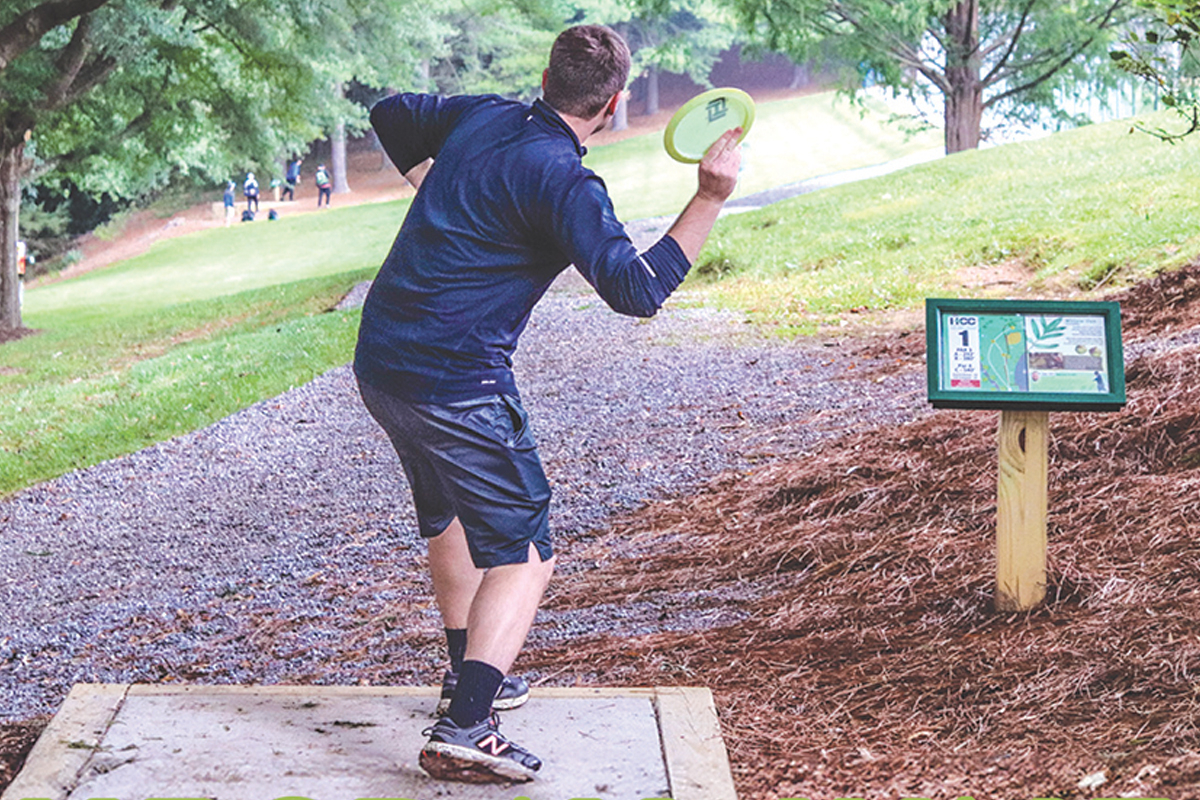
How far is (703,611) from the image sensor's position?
5223mm

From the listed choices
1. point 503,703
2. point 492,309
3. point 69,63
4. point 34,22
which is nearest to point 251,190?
point 69,63

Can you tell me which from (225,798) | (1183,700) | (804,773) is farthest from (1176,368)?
(225,798)

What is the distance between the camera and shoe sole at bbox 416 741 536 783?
11.0 ft

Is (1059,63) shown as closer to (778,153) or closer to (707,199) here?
(778,153)

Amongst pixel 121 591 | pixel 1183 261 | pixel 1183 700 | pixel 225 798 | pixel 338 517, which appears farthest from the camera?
pixel 1183 261

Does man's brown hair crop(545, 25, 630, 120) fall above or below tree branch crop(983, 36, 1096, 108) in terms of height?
below

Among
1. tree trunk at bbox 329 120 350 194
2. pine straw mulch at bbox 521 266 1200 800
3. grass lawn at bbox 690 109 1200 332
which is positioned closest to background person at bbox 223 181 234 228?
tree trunk at bbox 329 120 350 194

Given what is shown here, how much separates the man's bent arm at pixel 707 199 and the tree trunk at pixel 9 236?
67.3 feet

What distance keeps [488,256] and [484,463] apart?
517 millimetres

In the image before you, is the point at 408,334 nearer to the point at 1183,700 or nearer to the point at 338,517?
the point at 1183,700

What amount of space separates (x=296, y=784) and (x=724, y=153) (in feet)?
6.19

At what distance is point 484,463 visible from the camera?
11.3 feet

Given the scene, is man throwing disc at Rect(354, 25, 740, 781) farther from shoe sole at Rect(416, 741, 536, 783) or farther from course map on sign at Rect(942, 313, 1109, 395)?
course map on sign at Rect(942, 313, 1109, 395)

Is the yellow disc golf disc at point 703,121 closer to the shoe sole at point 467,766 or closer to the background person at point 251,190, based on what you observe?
the shoe sole at point 467,766
